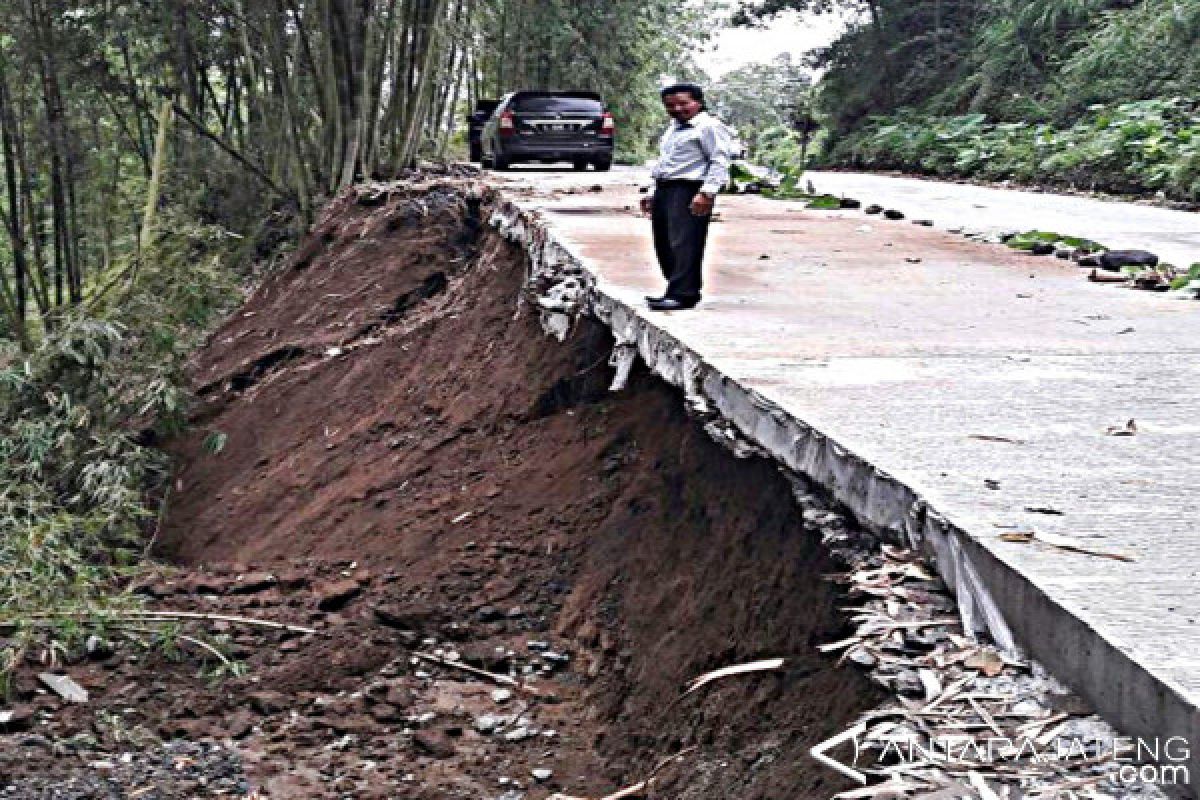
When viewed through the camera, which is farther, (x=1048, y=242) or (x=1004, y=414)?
(x=1048, y=242)

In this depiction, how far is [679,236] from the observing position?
6.64 metres

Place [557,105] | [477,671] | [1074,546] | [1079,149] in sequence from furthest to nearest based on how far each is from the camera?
[557,105]
[1079,149]
[477,671]
[1074,546]

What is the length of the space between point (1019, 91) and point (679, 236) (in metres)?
20.0

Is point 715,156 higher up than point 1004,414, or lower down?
higher up

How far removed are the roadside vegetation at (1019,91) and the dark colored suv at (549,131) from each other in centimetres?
571

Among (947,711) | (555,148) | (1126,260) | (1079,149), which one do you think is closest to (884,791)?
(947,711)

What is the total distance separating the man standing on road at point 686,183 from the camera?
21.4 ft

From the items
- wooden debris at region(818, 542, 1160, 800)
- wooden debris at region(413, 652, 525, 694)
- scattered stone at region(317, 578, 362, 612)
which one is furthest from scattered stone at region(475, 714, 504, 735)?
wooden debris at region(818, 542, 1160, 800)

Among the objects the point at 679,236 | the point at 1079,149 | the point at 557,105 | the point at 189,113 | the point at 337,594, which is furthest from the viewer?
the point at 557,105

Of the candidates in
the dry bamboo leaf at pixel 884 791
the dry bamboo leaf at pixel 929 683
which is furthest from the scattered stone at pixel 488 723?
the dry bamboo leaf at pixel 884 791

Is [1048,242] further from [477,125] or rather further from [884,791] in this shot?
[477,125]

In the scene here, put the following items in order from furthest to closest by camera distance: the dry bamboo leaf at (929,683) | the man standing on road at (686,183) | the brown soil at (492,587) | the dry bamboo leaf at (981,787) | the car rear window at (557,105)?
the car rear window at (557,105) < the man standing on road at (686,183) < the brown soil at (492,587) < the dry bamboo leaf at (929,683) < the dry bamboo leaf at (981,787)

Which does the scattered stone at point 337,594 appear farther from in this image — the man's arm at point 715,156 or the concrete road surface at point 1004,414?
the man's arm at point 715,156

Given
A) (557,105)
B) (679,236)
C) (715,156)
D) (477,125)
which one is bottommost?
(679,236)
